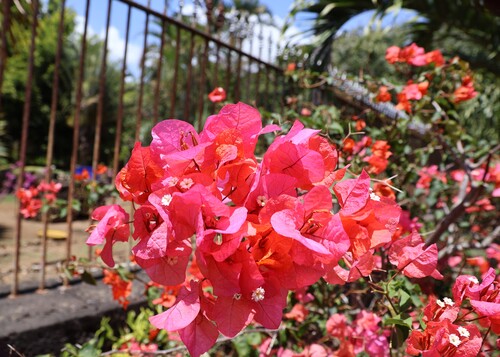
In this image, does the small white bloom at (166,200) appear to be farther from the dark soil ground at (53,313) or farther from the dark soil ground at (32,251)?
the dark soil ground at (32,251)

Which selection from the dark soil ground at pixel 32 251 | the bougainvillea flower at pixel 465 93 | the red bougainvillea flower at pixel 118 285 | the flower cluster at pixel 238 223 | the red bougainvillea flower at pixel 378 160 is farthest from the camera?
the dark soil ground at pixel 32 251

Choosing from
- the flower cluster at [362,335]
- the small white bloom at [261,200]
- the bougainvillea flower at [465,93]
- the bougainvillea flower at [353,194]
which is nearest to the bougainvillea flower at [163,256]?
the small white bloom at [261,200]

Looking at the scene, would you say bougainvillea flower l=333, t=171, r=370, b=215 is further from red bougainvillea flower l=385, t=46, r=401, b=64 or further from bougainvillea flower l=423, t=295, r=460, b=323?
red bougainvillea flower l=385, t=46, r=401, b=64

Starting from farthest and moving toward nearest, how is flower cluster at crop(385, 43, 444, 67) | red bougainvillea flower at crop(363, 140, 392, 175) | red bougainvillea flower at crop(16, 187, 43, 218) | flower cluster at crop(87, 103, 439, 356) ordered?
red bougainvillea flower at crop(16, 187, 43, 218)
flower cluster at crop(385, 43, 444, 67)
red bougainvillea flower at crop(363, 140, 392, 175)
flower cluster at crop(87, 103, 439, 356)

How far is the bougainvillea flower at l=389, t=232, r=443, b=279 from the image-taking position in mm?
646

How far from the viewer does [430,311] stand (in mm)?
682

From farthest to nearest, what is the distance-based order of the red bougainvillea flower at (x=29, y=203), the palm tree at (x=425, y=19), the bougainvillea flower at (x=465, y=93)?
the palm tree at (x=425, y=19) < the red bougainvillea flower at (x=29, y=203) < the bougainvillea flower at (x=465, y=93)

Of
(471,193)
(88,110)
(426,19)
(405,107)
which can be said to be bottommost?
(88,110)

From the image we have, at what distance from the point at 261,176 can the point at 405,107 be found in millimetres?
1271

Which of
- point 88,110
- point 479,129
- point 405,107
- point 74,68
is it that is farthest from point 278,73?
point 74,68

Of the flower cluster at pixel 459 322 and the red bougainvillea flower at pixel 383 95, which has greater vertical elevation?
the red bougainvillea flower at pixel 383 95

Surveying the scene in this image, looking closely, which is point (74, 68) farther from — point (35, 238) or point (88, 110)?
point (35, 238)

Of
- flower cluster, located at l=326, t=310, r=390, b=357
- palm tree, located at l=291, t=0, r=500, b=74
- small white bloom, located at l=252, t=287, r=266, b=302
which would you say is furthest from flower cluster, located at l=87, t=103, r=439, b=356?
palm tree, located at l=291, t=0, r=500, b=74

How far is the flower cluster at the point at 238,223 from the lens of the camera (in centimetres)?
54
